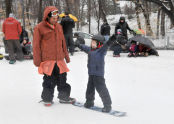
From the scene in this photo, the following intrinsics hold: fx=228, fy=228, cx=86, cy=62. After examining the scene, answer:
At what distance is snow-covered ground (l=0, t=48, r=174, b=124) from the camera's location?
3330mm

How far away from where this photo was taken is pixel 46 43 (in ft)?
12.3

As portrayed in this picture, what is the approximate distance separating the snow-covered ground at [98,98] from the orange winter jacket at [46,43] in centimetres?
84

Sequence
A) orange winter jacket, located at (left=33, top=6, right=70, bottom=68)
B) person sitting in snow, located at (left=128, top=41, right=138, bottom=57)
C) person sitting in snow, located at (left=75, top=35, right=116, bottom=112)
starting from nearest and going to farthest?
person sitting in snow, located at (left=75, top=35, right=116, bottom=112), orange winter jacket, located at (left=33, top=6, right=70, bottom=68), person sitting in snow, located at (left=128, top=41, right=138, bottom=57)

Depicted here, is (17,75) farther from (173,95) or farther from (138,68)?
(173,95)

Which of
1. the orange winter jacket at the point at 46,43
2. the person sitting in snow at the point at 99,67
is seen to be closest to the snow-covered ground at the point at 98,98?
the person sitting in snow at the point at 99,67

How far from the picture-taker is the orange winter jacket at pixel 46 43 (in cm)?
371

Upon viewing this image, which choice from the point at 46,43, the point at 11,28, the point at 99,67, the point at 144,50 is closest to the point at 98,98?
the point at 99,67

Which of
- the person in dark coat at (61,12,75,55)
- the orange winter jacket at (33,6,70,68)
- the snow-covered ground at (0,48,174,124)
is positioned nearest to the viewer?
the snow-covered ground at (0,48,174,124)

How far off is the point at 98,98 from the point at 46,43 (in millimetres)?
1464

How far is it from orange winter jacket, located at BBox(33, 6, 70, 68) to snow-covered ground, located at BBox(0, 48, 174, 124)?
0.84m

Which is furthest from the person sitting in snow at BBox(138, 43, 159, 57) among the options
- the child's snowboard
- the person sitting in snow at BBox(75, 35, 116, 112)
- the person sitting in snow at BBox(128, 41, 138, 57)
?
the person sitting in snow at BBox(75, 35, 116, 112)

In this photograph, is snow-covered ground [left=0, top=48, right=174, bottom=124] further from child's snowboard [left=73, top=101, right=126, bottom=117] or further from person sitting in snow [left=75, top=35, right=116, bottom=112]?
person sitting in snow [left=75, top=35, right=116, bottom=112]

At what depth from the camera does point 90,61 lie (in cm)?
356

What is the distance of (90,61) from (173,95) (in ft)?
6.49
